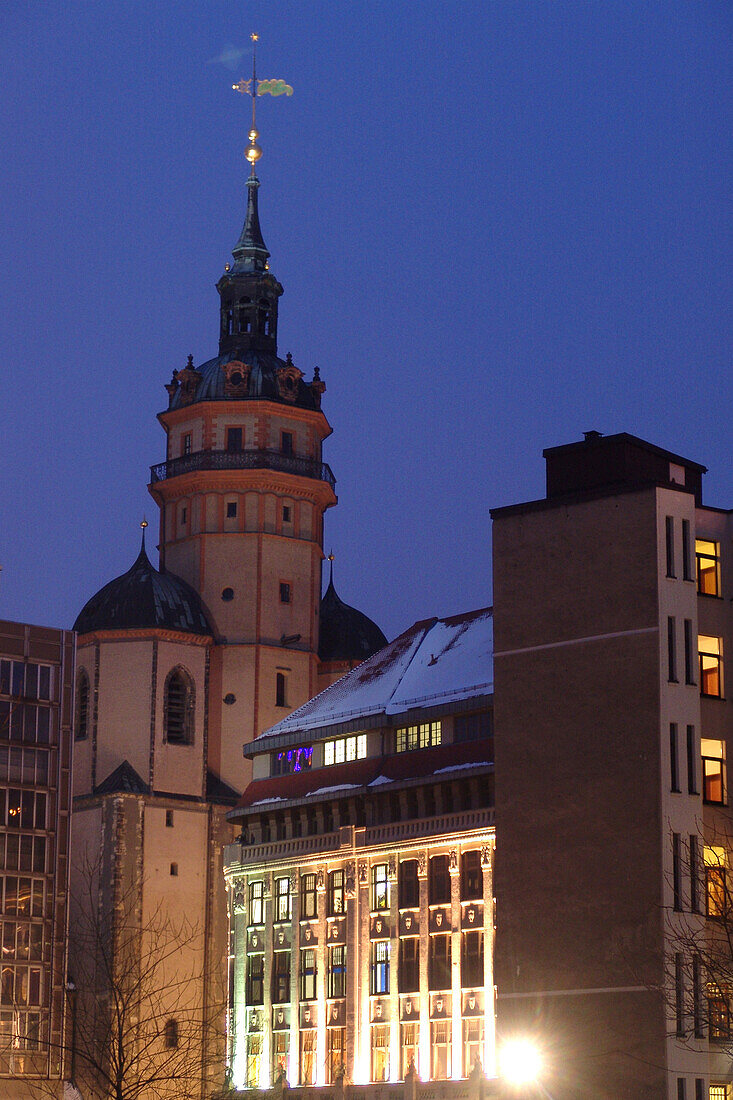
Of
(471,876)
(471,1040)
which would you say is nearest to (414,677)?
(471,876)

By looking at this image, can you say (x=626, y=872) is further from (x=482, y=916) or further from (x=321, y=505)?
(x=321, y=505)

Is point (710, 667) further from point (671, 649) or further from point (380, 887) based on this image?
point (380, 887)

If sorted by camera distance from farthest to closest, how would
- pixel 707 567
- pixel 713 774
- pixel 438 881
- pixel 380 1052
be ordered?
pixel 438 881, pixel 380 1052, pixel 707 567, pixel 713 774

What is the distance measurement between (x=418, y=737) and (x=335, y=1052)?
623 inches

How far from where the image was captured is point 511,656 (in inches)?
3093

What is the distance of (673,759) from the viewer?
239ft

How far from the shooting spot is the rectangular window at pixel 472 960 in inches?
4139

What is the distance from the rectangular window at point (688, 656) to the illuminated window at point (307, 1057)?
150 feet

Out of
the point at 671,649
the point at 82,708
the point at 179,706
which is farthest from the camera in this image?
the point at 179,706

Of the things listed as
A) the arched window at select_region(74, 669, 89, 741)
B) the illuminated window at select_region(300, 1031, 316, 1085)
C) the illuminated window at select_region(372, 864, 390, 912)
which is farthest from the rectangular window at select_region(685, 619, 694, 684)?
the arched window at select_region(74, 669, 89, 741)

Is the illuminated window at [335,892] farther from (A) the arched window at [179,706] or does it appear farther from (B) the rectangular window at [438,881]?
(A) the arched window at [179,706]

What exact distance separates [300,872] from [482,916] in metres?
14.3

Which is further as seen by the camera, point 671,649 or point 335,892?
point 335,892

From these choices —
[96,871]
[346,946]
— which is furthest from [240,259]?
[346,946]
